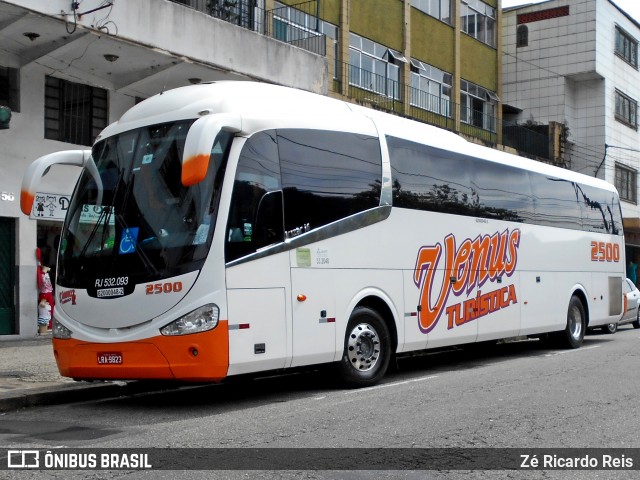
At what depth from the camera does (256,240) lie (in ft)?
30.6

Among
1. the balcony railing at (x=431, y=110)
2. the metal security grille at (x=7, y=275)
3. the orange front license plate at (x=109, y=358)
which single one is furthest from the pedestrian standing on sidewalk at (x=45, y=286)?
the balcony railing at (x=431, y=110)

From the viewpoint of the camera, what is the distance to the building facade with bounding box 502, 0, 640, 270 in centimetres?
3838

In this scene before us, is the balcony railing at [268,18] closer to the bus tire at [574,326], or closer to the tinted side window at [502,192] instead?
the tinted side window at [502,192]

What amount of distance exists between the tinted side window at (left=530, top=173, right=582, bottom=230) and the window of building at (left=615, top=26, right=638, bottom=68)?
85.6 ft

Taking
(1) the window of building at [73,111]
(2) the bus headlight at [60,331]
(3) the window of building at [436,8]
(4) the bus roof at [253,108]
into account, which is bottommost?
(2) the bus headlight at [60,331]

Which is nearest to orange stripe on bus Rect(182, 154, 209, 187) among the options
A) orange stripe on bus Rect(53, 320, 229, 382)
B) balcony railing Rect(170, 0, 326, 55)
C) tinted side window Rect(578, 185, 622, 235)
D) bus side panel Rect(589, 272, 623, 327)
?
orange stripe on bus Rect(53, 320, 229, 382)

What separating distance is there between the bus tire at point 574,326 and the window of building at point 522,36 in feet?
83.4

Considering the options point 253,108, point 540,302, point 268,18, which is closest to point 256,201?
point 253,108

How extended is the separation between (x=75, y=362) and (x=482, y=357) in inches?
325

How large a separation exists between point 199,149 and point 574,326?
36.7 feet

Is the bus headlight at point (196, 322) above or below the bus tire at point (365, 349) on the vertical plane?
above

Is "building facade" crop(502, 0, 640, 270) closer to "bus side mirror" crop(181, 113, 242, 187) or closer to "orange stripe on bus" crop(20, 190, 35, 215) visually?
"orange stripe on bus" crop(20, 190, 35, 215)

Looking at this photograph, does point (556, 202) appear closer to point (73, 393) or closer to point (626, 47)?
point (73, 393)

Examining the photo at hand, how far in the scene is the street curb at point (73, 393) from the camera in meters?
9.52
